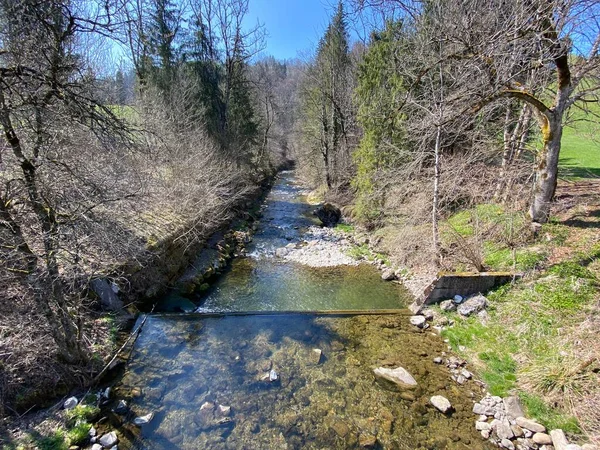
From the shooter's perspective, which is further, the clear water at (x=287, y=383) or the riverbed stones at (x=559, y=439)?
the clear water at (x=287, y=383)

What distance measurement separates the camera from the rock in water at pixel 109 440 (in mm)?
3567

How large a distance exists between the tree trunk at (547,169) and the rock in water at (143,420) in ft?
27.4

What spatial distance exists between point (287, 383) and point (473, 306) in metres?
4.07

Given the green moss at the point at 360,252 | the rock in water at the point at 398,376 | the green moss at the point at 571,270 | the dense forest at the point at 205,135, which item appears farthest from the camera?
the green moss at the point at 360,252

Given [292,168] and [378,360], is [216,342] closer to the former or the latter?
[378,360]

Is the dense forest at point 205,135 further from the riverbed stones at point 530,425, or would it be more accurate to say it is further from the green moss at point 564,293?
the riverbed stones at point 530,425

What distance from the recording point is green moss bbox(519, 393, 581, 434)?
3.58 metres

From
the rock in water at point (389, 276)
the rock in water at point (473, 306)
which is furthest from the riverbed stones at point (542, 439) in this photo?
the rock in water at point (389, 276)

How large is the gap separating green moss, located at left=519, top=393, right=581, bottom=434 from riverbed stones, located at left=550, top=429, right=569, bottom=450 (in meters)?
0.12

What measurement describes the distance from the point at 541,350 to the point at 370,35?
14.0 m

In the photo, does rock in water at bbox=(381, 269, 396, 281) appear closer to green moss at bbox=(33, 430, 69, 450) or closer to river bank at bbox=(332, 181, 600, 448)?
river bank at bbox=(332, 181, 600, 448)

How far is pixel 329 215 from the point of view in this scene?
1416cm

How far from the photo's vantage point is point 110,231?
4.20 meters

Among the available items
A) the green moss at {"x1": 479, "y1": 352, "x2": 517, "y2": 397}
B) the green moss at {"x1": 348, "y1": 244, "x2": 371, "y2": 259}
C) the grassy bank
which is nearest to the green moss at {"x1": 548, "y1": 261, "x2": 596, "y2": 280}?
the grassy bank
